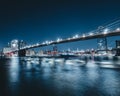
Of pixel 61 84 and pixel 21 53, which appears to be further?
pixel 21 53

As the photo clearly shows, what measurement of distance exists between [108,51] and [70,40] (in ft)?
260

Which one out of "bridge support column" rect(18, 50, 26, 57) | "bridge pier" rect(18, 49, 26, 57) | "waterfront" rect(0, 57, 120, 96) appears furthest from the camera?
"bridge support column" rect(18, 50, 26, 57)

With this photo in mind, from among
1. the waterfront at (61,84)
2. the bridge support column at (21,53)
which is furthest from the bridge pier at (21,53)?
the waterfront at (61,84)

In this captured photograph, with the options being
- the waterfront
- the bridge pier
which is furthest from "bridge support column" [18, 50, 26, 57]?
the waterfront

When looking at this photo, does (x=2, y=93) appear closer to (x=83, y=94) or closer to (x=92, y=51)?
(x=83, y=94)

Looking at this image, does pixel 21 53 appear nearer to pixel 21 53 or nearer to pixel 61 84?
pixel 21 53

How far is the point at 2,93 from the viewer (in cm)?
1098

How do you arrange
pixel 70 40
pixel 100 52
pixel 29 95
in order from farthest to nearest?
pixel 100 52, pixel 70 40, pixel 29 95

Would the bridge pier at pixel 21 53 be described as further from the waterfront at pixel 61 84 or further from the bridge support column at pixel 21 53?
the waterfront at pixel 61 84

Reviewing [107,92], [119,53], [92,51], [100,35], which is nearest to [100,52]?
[92,51]

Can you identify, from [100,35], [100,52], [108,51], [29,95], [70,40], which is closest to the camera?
[29,95]

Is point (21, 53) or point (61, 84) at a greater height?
point (21, 53)

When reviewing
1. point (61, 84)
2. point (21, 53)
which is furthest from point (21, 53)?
point (61, 84)

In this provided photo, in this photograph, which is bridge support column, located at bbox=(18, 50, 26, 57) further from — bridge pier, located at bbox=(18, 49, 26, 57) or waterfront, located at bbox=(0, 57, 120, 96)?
waterfront, located at bbox=(0, 57, 120, 96)
